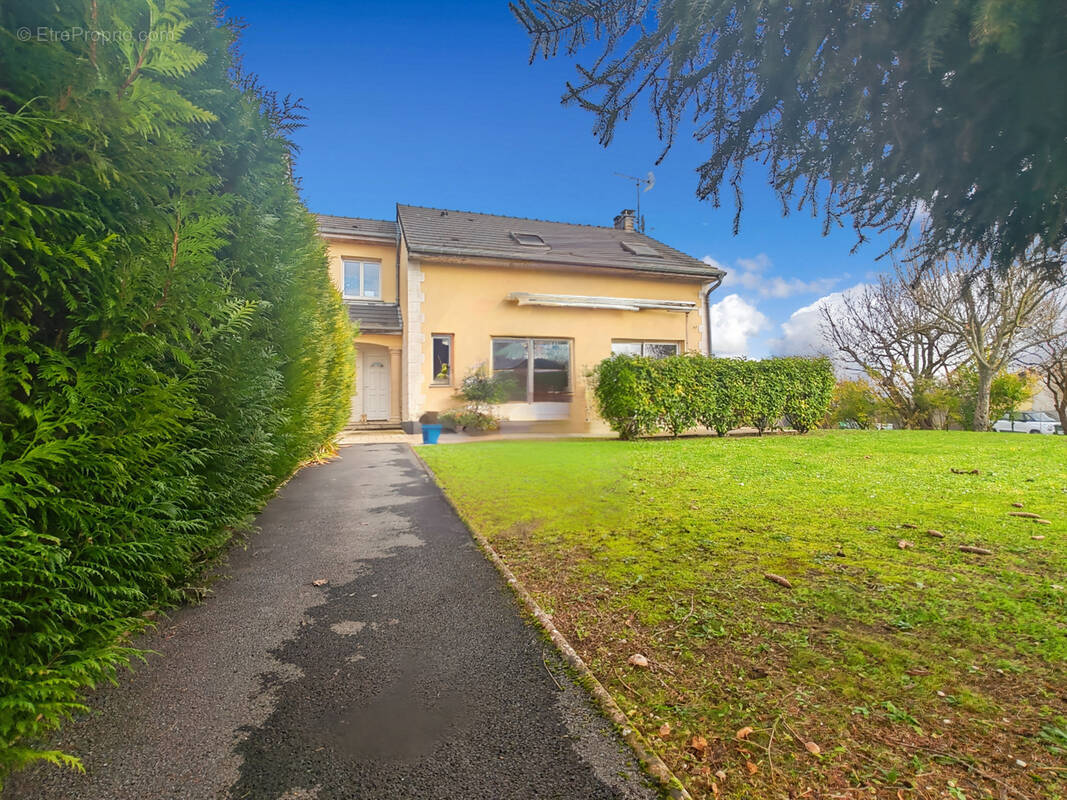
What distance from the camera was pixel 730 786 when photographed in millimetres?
1447

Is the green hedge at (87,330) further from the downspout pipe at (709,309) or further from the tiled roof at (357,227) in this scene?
the downspout pipe at (709,309)

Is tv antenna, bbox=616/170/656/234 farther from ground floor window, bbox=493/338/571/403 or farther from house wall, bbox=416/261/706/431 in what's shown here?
ground floor window, bbox=493/338/571/403

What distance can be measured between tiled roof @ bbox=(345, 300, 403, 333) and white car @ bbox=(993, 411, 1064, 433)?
23.9m

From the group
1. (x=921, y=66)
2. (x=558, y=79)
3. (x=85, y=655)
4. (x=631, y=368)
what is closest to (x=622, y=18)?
(x=558, y=79)

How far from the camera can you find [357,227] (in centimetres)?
1666

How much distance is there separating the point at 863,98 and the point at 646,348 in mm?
14800

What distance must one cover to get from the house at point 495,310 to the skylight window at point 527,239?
0.13 ft

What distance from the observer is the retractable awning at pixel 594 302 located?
15094mm

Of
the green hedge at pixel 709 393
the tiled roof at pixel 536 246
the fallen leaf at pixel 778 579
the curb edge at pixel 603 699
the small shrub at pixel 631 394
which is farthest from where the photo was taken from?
the tiled roof at pixel 536 246

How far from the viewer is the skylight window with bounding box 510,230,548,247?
16609mm

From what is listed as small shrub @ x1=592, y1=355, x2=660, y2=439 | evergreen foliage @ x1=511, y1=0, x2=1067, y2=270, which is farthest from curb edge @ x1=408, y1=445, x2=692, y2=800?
small shrub @ x1=592, y1=355, x2=660, y2=439

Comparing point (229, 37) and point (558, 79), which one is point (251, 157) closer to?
point (229, 37)

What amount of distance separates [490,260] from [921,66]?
13.6m

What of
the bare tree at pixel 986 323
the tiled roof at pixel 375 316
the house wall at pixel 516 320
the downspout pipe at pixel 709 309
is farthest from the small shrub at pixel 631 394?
the bare tree at pixel 986 323
